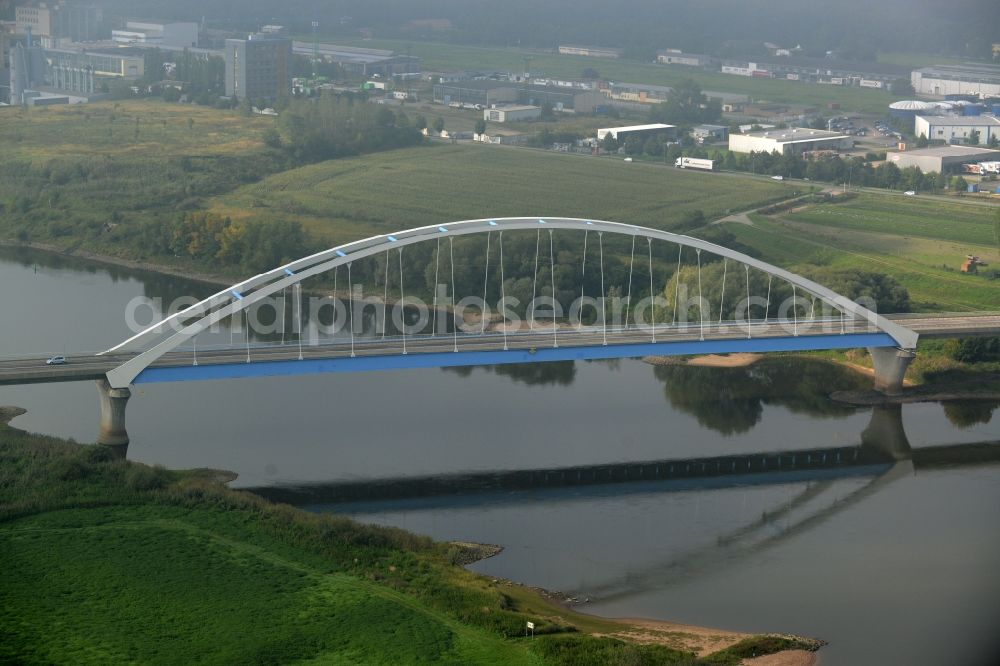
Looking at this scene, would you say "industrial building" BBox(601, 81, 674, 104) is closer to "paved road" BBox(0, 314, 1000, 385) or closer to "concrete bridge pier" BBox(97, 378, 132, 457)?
"paved road" BBox(0, 314, 1000, 385)

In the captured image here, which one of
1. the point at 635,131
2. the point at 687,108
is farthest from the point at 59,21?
the point at 687,108

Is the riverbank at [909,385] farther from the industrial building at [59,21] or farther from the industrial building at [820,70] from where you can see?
the industrial building at [820,70]

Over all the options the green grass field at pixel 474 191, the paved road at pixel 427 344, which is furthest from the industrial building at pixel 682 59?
the paved road at pixel 427 344

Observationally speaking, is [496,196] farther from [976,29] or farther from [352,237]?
[976,29]

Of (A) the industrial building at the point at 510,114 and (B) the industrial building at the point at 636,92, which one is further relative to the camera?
(B) the industrial building at the point at 636,92

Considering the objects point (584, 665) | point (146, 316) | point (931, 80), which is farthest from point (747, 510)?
point (931, 80)

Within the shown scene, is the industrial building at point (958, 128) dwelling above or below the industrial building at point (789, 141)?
above

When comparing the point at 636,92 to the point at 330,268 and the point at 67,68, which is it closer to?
the point at 67,68
